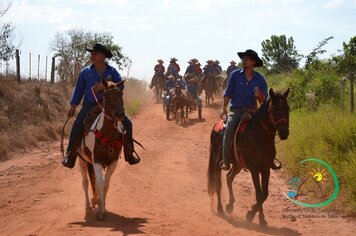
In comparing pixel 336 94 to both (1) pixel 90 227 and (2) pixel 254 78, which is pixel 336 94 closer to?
(2) pixel 254 78

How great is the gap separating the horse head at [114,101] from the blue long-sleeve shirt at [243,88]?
92.9 inches

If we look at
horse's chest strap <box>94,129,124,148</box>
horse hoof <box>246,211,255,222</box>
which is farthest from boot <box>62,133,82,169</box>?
horse hoof <box>246,211,255,222</box>

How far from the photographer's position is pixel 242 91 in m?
9.02

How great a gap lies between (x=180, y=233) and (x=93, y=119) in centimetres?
247

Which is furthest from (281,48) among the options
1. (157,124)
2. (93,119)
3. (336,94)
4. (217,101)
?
(93,119)

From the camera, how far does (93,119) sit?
8.39 meters

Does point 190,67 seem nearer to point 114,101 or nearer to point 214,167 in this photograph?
point 214,167

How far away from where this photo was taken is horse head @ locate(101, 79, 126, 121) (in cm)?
752

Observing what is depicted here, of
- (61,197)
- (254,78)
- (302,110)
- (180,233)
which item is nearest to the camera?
(180,233)

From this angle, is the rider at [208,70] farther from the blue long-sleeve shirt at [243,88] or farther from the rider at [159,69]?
the blue long-sleeve shirt at [243,88]

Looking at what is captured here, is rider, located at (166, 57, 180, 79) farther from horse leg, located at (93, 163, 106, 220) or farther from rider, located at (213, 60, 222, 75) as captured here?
horse leg, located at (93, 163, 106, 220)

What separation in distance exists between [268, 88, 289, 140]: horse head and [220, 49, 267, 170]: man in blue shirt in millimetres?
723

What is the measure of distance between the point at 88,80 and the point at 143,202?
2691 millimetres

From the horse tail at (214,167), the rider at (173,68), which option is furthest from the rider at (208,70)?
the horse tail at (214,167)
